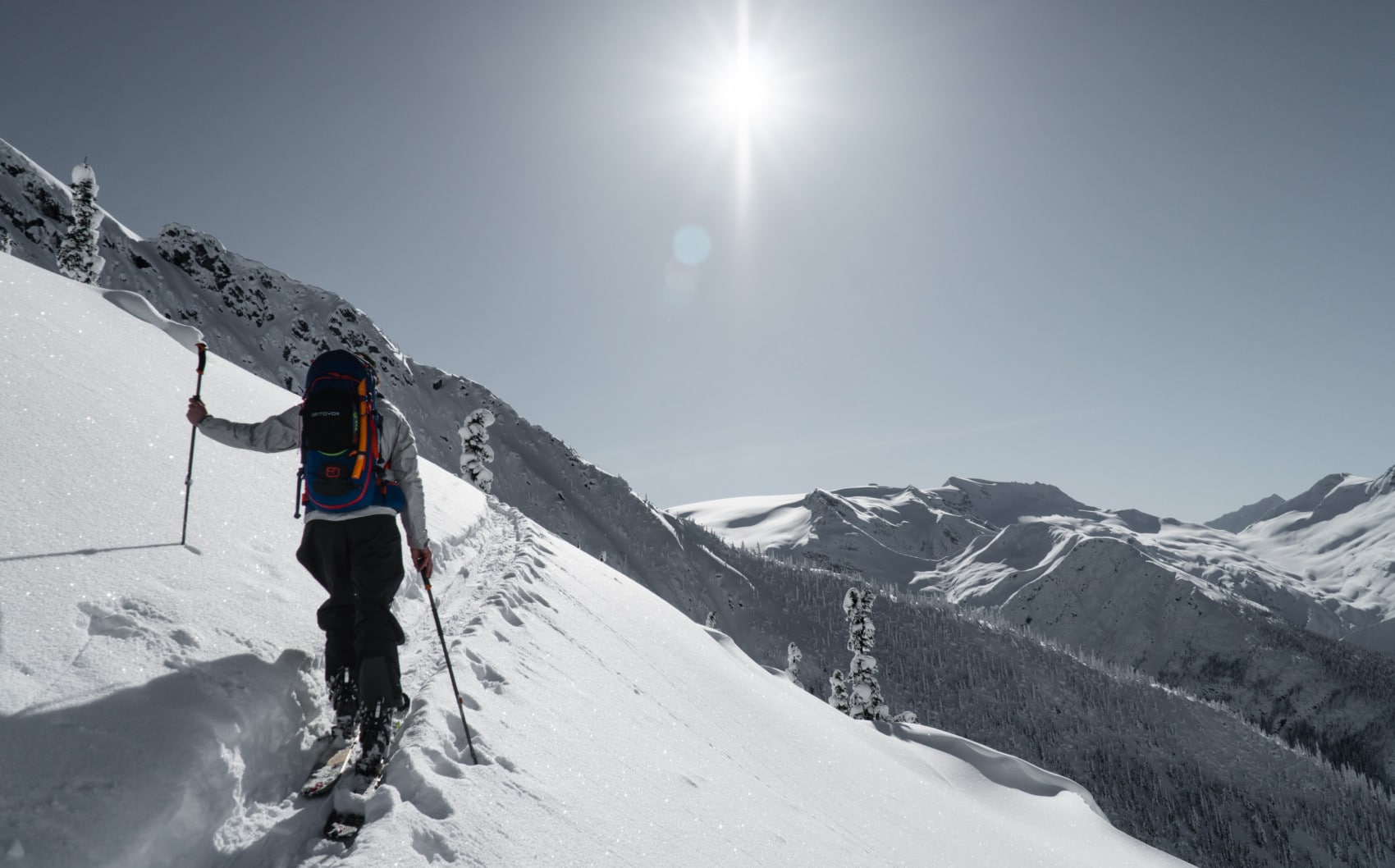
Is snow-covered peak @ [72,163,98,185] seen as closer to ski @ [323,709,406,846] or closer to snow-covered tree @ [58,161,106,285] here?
snow-covered tree @ [58,161,106,285]

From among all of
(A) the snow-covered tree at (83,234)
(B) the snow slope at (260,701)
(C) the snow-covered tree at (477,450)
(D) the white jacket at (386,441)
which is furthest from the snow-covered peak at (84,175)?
(D) the white jacket at (386,441)

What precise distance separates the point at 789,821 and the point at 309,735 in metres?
5.67

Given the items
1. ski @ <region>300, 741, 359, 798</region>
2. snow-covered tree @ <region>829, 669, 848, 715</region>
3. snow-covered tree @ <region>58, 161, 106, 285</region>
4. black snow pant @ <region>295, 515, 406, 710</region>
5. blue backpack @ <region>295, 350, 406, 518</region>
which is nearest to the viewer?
ski @ <region>300, 741, 359, 798</region>

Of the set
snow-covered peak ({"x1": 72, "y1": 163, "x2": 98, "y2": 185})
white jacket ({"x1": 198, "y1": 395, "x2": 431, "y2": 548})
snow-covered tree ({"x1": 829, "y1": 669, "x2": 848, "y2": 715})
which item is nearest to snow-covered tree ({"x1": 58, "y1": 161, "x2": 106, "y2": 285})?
snow-covered peak ({"x1": 72, "y1": 163, "x2": 98, "y2": 185})

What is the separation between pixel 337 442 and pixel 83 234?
207ft

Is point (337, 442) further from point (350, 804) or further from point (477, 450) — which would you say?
point (477, 450)

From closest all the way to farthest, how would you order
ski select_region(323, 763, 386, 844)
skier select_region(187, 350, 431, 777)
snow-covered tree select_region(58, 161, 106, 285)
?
1. ski select_region(323, 763, 386, 844)
2. skier select_region(187, 350, 431, 777)
3. snow-covered tree select_region(58, 161, 106, 285)

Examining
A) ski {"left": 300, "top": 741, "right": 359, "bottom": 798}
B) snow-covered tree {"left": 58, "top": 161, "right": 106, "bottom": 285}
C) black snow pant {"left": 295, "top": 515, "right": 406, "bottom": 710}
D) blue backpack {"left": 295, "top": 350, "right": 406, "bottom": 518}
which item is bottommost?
ski {"left": 300, "top": 741, "right": 359, "bottom": 798}

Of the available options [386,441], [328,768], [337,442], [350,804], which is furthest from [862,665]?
[350,804]

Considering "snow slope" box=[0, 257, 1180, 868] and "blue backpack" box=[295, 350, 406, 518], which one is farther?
"blue backpack" box=[295, 350, 406, 518]

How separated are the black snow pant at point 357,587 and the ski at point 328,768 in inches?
18.0

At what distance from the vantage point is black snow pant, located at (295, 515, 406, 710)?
5.21m

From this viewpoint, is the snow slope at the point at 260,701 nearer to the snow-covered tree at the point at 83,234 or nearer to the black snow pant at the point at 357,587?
the black snow pant at the point at 357,587

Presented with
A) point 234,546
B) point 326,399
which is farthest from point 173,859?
point 234,546
